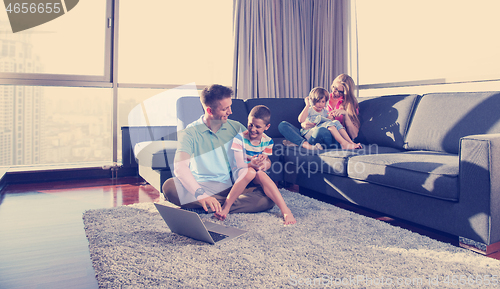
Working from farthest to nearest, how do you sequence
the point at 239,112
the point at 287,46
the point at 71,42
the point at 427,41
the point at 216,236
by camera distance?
the point at 287,46 < the point at 71,42 < the point at 427,41 < the point at 239,112 < the point at 216,236

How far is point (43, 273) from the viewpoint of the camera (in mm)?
1450

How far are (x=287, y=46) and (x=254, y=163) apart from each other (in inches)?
104

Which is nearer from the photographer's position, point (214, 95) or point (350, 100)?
point (214, 95)

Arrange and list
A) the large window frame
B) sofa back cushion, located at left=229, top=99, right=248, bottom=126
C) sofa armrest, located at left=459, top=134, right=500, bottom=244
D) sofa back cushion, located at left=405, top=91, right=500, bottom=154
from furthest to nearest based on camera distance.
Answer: the large window frame < sofa back cushion, located at left=229, top=99, right=248, bottom=126 < sofa back cushion, located at left=405, top=91, right=500, bottom=154 < sofa armrest, located at left=459, top=134, right=500, bottom=244

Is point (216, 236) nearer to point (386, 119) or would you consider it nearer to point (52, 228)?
point (52, 228)

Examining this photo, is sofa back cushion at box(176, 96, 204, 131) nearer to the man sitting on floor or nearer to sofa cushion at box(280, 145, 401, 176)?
sofa cushion at box(280, 145, 401, 176)

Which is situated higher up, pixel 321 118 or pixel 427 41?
pixel 427 41

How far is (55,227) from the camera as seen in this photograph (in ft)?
6.81

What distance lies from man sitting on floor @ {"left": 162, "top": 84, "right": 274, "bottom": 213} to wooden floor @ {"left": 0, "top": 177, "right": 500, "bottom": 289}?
1.90ft

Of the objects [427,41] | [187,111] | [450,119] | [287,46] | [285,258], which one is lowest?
[285,258]

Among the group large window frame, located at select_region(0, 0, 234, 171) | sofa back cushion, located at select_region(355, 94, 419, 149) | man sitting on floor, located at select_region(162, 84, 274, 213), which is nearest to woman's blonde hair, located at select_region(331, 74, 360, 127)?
sofa back cushion, located at select_region(355, 94, 419, 149)

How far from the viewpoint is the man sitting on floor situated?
2.01 meters

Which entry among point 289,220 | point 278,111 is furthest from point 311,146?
point 289,220

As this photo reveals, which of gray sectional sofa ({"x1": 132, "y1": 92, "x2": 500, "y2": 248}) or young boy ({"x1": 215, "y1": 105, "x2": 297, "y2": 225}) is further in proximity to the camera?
young boy ({"x1": 215, "y1": 105, "x2": 297, "y2": 225})
